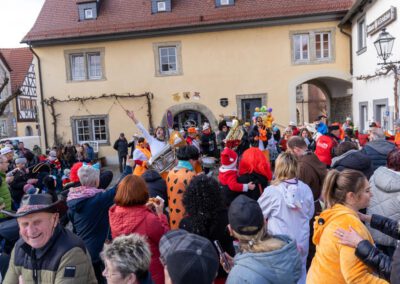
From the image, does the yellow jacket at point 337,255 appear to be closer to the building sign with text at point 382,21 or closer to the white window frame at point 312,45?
the building sign with text at point 382,21

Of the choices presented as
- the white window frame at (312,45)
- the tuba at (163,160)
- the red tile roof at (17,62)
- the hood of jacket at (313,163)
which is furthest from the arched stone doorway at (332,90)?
the red tile roof at (17,62)

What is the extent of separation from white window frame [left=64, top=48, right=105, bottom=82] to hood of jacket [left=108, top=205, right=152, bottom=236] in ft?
49.0

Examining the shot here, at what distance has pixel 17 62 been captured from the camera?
31406 millimetres

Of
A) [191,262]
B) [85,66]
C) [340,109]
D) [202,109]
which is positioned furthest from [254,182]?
[85,66]

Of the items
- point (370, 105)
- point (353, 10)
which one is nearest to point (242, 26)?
point (353, 10)

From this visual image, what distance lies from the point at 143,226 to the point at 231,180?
5.36ft

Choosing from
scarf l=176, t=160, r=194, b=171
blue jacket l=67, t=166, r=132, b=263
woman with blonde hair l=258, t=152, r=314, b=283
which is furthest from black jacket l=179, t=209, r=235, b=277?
scarf l=176, t=160, r=194, b=171

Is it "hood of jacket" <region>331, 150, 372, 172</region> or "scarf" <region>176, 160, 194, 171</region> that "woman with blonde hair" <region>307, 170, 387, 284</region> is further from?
"scarf" <region>176, 160, 194, 171</region>

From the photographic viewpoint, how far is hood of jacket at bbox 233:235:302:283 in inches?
77.9

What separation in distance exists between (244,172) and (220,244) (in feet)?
5.07

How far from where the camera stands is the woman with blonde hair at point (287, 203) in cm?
350

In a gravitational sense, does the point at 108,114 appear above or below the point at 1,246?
above

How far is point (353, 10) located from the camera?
527 inches

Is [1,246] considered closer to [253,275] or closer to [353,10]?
[253,275]
